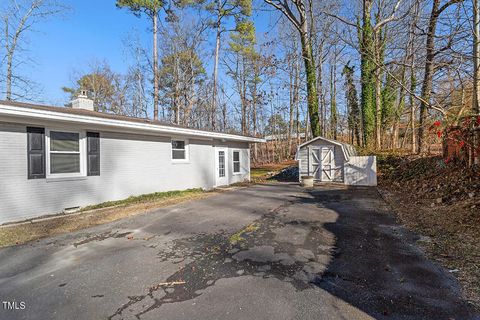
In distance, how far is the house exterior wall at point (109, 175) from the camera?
5.68m

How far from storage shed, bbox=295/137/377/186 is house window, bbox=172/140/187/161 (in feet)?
20.6

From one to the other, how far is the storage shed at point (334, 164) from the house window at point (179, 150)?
629 centimetres

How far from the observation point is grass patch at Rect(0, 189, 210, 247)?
4753mm

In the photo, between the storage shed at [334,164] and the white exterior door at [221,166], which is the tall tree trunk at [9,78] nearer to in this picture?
the white exterior door at [221,166]

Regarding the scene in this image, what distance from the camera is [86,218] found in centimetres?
596

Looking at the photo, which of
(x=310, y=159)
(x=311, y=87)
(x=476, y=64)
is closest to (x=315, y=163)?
(x=310, y=159)

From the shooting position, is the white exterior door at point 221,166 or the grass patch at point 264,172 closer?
the white exterior door at point 221,166

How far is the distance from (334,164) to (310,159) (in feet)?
4.13

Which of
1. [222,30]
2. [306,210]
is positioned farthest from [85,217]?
[222,30]

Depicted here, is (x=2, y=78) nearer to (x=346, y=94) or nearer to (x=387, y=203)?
(x=387, y=203)

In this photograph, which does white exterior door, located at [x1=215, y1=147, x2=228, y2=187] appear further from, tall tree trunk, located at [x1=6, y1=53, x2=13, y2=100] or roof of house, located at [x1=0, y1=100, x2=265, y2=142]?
tall tree trunk, located at [x1=6, y1=53, x2=13, y2=100]

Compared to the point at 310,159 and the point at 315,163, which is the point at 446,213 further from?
the point at 310,159

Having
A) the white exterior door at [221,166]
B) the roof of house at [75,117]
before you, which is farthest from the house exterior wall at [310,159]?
the roof of house at [75,117]

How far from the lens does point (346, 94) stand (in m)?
22.8
